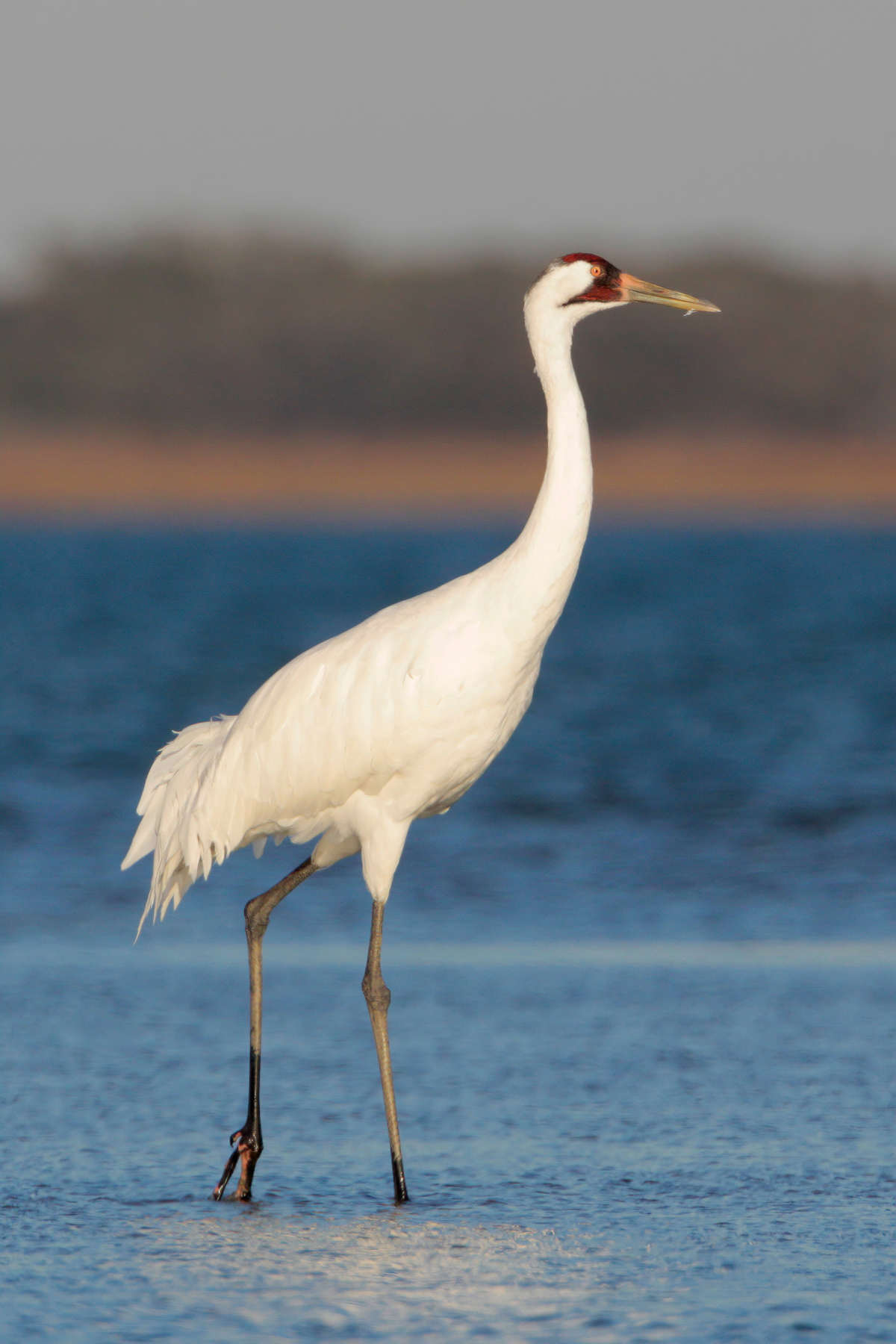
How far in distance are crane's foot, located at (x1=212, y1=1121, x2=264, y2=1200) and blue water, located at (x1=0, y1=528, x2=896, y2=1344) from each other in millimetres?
80

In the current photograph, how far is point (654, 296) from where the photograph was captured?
290 inches

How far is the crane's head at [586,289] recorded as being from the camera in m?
7.25

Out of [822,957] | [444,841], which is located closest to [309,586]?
[444,841]

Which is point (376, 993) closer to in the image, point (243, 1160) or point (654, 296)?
point (243, 1160)

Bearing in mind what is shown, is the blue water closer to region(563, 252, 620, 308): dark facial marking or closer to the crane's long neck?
the crane's long neck

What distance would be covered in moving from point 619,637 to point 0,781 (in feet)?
61.4

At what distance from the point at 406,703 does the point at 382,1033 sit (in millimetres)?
1126

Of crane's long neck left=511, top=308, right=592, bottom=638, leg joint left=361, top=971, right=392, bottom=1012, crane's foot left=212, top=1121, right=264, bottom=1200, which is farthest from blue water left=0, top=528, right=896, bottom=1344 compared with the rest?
crane's long neck left=511, top=308, right=592, bottom=638

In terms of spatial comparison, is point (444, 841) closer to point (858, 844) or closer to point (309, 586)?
point (858, 844)

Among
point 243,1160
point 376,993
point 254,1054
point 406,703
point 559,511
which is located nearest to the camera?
point 243,1160

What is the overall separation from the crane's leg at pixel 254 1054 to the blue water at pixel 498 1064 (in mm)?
94

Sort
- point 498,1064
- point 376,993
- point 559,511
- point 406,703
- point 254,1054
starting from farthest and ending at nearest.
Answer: point 498,1064, point 376,993, point 254,1054, point 406,703, point 559,511

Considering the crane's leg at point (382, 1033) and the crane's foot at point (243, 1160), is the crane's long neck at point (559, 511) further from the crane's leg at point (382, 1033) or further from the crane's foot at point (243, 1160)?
the crane's foot at point (243, 1160)

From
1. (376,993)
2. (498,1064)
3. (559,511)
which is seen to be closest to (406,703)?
(559,511)
